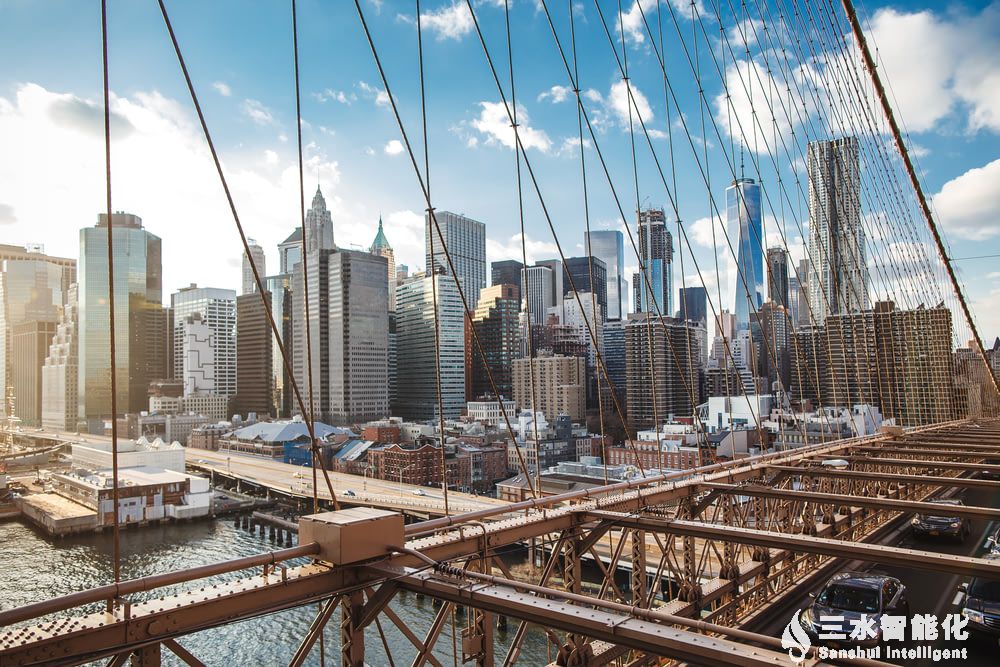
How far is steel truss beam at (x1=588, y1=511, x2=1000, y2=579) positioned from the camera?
2.99 metres

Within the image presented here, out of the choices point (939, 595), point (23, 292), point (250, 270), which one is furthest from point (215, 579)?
point (250, 270)

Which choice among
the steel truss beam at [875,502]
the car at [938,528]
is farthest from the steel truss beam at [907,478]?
the car at [938,528]

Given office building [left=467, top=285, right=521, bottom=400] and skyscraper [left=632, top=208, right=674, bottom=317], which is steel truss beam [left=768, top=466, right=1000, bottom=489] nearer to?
office building [left=467, top=285, right=521, bottom=400]

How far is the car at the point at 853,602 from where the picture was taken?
224 inches

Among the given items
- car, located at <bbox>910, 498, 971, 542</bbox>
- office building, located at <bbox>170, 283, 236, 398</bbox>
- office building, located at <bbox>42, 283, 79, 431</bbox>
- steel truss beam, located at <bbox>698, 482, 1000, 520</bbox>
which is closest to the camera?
steel truss beam, located at <bbox>698, 482, 1000, 520</bbox>

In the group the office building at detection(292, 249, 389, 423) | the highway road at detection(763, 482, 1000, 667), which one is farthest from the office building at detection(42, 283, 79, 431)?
the highway road at detection(763, 482, 1000, 667)

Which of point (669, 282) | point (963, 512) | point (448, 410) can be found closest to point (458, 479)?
point (448, 410)

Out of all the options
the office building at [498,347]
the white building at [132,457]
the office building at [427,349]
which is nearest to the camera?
the white building at [132,457]

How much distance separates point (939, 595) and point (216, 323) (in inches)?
4069

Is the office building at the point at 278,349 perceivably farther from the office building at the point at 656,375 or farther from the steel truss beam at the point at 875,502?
the steel truss beam at the point at 875,502

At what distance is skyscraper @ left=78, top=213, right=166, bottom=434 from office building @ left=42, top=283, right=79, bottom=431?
0.87 metres

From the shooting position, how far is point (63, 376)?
6047 centimetres

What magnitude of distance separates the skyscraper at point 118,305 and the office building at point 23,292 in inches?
204

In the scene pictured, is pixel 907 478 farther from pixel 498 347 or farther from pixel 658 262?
pixel 658 262
